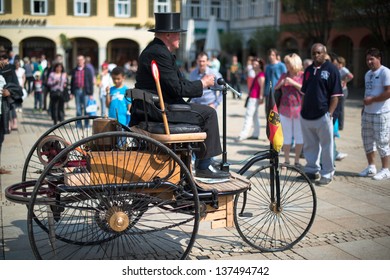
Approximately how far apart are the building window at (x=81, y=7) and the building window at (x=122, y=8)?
0.95 ft

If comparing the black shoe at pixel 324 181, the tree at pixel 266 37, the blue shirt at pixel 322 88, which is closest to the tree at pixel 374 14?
the tree at pixel 266 37

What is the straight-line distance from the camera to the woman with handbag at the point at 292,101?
335 inches

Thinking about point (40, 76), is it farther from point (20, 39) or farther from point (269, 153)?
point (269, 153)

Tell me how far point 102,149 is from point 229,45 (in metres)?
37.9

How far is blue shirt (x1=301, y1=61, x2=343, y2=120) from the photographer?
24.4ft

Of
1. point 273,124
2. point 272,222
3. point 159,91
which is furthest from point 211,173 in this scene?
point 272,222

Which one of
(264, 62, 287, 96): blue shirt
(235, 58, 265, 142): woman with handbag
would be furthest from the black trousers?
(235, 58, 265, 142): woman with handbag

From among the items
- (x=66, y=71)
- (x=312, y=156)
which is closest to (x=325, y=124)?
(x=312, y=156)

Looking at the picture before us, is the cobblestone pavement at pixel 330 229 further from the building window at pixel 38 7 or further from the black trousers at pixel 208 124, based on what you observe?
the building window at pixel 38 7

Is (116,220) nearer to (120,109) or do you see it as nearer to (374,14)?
(120,109)

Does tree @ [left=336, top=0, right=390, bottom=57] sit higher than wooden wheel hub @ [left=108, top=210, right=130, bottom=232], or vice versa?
tree @ [left=336, top=0, right=390, bottom=57]

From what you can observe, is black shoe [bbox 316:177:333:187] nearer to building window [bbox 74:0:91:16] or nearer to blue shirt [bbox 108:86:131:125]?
blue shirt [bbox 108:86:131:125]

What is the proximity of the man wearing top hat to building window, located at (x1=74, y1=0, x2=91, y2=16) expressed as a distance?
1.08m

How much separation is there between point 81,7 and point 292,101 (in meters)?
4.30
